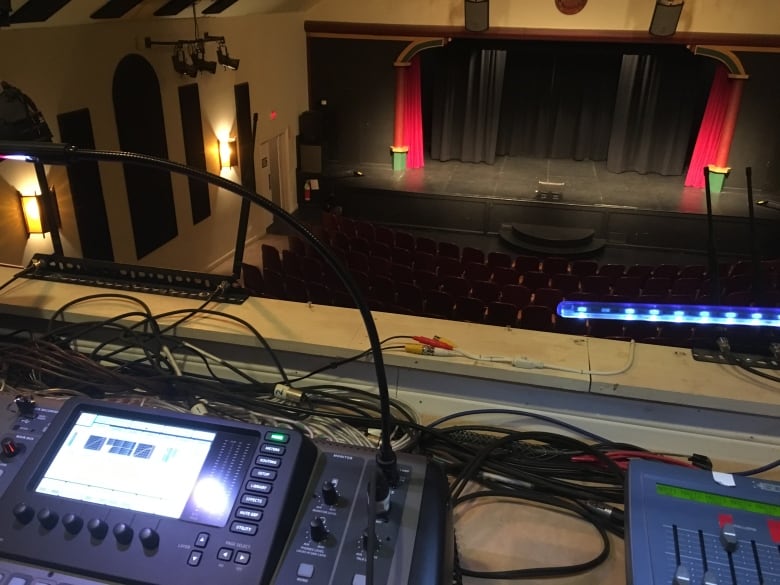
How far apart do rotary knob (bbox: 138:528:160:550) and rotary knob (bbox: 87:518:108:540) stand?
0.17 feet

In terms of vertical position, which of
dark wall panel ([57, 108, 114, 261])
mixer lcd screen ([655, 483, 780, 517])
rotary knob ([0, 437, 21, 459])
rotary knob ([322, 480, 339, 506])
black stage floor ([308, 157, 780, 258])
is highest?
black stage floor ([308, 157, 780, 258])

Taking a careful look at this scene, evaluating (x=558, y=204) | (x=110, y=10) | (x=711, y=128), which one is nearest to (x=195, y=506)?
(x=110, y=10)

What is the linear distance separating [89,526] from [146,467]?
0.11 metres

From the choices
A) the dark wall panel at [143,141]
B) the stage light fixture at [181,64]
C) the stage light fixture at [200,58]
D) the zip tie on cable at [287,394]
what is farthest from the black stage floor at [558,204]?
the zip tie on cable at [287,394]

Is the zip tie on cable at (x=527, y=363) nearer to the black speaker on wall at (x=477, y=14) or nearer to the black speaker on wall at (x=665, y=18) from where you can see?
the black speaker on wall at (x=477, y=14)

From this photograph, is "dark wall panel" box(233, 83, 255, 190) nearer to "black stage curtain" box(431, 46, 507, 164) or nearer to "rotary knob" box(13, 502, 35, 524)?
"black stage curtain" box(431, 46, 507, 164)

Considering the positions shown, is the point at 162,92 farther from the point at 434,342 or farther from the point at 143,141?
the point at 434,342

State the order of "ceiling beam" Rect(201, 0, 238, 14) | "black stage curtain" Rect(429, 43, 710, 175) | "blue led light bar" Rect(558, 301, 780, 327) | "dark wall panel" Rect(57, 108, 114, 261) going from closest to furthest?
1. "blue led light bar" Rect(558, 301, 780, 327)
2. "dark wall panel" Rect(57, 108, 114, 261)
3. "ceiling beam" Rect(201, 0, 238, 14)
4. "black stage curtain" Rect(429, 43, 710, 175)

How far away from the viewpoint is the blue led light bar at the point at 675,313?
1.05 m

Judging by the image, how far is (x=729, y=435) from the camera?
4.09ft

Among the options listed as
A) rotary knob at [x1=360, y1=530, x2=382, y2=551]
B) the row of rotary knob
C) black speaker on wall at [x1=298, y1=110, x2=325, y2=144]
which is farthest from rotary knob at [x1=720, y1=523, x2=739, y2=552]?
black speaker on wall at [x1=298, y1=110, x2=325, y2=144]

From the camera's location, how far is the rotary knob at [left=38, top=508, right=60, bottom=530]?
0.81 metres

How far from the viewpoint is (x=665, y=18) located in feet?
24.5

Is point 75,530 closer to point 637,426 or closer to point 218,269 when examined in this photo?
point 637,426
